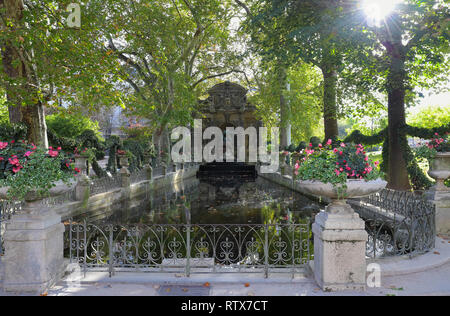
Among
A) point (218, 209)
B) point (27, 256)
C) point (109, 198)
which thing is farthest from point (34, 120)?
point (27, 256)

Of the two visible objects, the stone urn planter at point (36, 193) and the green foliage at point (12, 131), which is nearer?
the stone urn planter at point (36, 193)

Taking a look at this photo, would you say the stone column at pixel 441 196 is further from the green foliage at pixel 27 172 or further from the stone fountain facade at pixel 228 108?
the stone fountain facade at pixel 228 108

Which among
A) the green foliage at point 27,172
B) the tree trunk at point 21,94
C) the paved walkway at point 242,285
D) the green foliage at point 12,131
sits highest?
the tree trunk at point 21,94

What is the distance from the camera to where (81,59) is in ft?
38.0

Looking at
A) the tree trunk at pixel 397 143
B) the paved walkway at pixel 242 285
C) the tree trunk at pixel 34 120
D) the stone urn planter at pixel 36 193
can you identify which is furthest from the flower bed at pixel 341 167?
the tree trunk at pixel 34 120

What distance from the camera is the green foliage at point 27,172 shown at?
443 centimetres

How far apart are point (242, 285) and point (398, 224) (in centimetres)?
329

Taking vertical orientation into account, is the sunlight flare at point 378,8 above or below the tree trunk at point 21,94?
above

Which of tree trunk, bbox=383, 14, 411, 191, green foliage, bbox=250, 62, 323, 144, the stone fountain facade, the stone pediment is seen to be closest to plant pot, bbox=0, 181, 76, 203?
tree trunk, bbox=383, 14, 411, 191

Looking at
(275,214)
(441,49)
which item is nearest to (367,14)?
(441,49)

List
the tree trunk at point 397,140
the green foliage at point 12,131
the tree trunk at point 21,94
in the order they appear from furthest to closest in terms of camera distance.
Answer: the tree trunk at point 397,140 < the tree trunk at point 21,94 < the green foliage at point 12,131

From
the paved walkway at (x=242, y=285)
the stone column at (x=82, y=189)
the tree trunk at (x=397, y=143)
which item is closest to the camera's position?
the paved walkway at (x=242, y=285)

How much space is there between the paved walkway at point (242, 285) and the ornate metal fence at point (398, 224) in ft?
1.77
